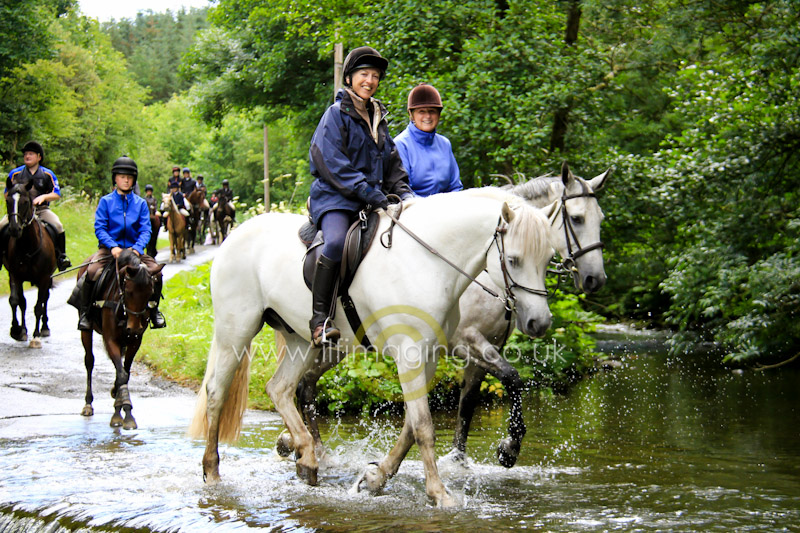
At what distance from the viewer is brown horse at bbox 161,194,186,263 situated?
28.2 metres

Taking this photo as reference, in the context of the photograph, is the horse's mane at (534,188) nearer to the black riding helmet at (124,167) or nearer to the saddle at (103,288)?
the black riding helmet at (124,167)

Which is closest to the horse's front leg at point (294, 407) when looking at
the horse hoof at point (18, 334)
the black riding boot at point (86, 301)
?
the black riding boot at point (86, 301)

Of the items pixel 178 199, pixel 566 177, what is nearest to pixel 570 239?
pixel 566 177

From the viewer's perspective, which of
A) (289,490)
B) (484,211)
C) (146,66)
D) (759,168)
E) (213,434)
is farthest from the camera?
(146,66)

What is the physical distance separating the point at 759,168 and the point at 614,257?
544 centimetres

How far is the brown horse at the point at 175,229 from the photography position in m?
28.2

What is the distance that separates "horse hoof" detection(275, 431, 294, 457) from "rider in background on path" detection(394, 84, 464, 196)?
2379 mm

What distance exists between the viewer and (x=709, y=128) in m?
13.6

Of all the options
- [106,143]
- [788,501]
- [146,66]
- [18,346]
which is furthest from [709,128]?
[146,66]

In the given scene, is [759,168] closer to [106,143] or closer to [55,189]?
[55,189]

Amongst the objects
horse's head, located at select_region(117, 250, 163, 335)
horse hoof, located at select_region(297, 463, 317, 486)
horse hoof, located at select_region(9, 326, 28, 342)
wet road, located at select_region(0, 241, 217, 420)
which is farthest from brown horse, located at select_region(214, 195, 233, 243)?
horse hoof, located at select_region(297, 463, 317, 486)

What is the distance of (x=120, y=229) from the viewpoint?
9438mm

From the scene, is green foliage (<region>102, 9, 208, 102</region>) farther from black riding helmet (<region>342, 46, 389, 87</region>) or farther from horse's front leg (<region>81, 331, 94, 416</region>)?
black riding helmet (<region>342, 46, 389, 87</region>)

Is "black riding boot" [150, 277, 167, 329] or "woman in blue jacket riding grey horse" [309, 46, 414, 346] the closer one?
"woman in blue jacket riding grey horse" [309, 46, 414, 346]
